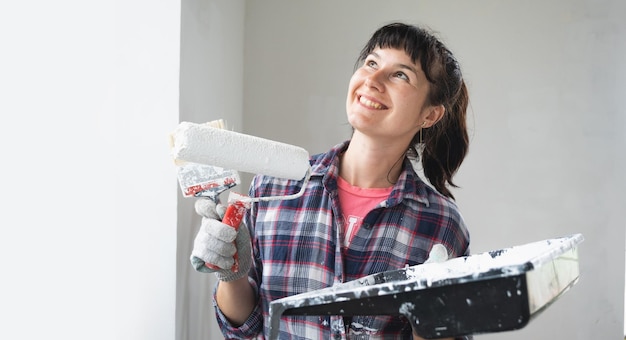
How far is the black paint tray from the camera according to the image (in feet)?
2.35

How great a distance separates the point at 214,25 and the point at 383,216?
2.36 ft

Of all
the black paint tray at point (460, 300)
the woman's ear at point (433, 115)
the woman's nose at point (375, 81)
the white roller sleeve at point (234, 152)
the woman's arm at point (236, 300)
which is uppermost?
the woman's nose at point (375, 81)

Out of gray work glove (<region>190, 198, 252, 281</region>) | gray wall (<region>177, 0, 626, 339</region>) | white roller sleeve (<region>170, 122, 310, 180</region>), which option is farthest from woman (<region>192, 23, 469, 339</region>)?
gray wall (<region>177, 0, 626, 339</region>)

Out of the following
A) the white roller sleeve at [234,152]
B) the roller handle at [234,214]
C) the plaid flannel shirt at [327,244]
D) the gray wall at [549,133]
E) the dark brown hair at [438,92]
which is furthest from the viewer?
the gray wall at [549,133]

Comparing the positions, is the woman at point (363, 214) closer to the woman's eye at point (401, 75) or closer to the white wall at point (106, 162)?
the woman's eye at point (401, 75)

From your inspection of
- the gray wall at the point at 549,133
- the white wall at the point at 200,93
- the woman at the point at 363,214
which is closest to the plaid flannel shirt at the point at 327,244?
the woman at the point at 363,214

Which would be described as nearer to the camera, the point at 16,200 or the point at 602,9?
the point at 16,200

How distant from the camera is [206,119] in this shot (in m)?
1.52

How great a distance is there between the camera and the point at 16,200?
1.17 m

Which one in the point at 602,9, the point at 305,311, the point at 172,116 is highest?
the point at 602,9

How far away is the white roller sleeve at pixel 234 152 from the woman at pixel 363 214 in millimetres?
233

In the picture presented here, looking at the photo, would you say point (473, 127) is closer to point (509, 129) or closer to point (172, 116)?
point (509, 129)

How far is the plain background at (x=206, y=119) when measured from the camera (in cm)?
121

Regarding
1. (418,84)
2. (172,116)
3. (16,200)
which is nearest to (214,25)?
(172,116)
